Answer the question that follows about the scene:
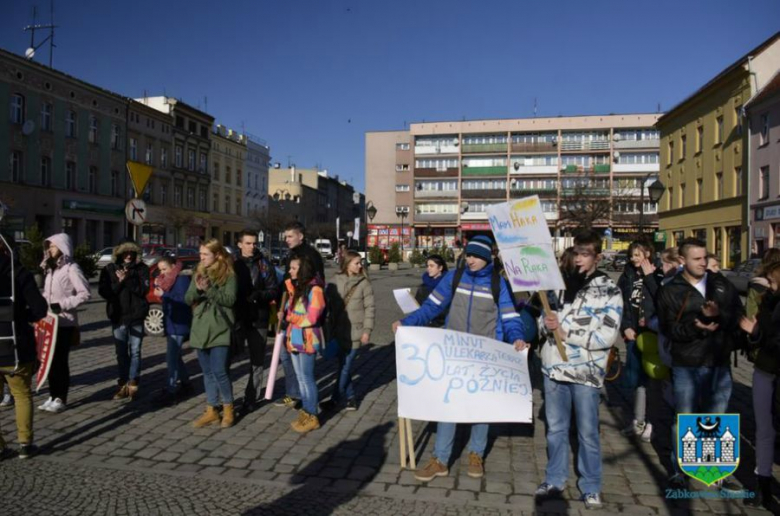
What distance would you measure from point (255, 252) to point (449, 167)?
237 feet

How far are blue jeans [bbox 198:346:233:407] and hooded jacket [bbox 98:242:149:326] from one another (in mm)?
1412

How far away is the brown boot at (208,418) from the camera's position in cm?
621

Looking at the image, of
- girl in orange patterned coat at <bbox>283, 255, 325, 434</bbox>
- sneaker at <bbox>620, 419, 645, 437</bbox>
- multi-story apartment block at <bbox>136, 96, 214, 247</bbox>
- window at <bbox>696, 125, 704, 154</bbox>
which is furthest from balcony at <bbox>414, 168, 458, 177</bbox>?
girl in orange patterned coat at <bbox>283, 255, 325, 434</bbox>

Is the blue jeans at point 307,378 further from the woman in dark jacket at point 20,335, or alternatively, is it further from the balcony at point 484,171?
the balcony at point 484,171

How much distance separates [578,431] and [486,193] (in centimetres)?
7312

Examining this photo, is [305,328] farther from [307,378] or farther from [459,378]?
[459,378]

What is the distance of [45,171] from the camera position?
3959 centimetres

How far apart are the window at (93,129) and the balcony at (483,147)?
44.8 meters

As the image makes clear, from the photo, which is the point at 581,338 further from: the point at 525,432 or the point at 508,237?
the point at 525,432

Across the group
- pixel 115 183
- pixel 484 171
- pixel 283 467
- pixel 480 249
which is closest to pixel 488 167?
pixel 484 171

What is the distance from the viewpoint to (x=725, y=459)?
425 centimetres

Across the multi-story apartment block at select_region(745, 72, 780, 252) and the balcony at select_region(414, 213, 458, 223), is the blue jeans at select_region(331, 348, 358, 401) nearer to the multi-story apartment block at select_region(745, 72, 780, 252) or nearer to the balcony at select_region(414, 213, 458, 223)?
the multi-story apartment block at select_region(745, 72, 780, 252)

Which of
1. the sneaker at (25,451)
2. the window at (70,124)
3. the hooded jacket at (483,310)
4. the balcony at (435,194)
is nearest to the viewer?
the hooded jacket at (483,310)

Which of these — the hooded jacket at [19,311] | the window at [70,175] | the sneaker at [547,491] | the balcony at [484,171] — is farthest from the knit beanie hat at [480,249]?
the balcony at [484,171]
